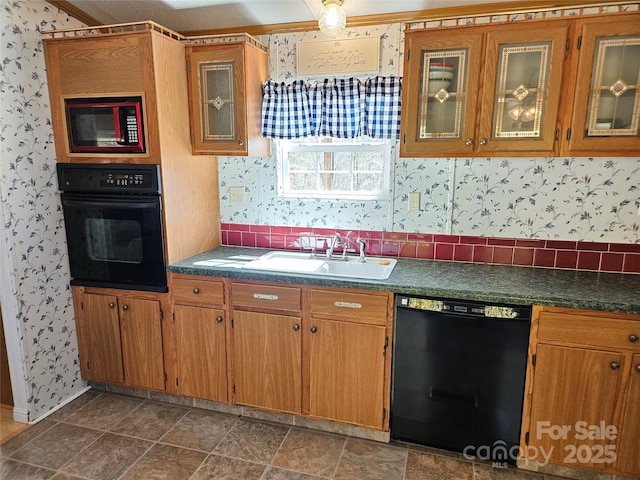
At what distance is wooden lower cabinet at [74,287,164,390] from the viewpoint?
8.28 ft

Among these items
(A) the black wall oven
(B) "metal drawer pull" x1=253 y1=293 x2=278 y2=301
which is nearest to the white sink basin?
(B) "metal drawer pull" x1=253 y1=293 x2=278 y2=301

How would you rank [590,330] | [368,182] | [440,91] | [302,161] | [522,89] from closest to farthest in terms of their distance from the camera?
[590,330] < [522,89] < [440,91] < [368,182] < [302,161]

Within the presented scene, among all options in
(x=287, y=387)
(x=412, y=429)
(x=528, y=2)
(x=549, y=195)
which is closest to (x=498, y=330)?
(x=412, y=429)

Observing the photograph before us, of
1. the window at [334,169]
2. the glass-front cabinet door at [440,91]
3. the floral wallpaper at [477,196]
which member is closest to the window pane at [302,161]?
the window at [334,169]

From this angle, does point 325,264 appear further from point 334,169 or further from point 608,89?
point 608,89

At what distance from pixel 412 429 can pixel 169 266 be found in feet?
5.30

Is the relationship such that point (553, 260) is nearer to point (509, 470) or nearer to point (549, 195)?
point (549, 195)

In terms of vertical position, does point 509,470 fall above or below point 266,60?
below

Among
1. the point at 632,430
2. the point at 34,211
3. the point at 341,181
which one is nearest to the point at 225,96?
the point at 341,181

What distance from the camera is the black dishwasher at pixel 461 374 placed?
1.97 m

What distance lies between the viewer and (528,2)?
7.18 feet

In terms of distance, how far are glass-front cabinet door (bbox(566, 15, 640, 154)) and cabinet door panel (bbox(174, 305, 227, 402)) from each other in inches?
82.8

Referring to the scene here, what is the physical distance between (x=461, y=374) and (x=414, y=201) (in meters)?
1.03

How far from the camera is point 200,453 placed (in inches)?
87.0
